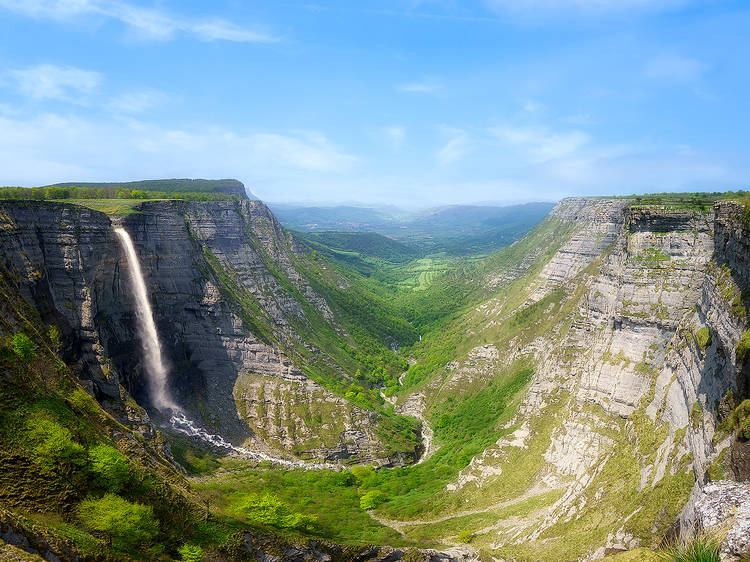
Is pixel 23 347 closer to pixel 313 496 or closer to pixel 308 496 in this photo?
pixel 308 496

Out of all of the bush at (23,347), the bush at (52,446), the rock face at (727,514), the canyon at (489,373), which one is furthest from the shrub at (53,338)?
the rock face at (727,514)

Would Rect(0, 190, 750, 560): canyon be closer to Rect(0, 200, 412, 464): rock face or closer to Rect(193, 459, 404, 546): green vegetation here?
Rect(0, 200, 412, 464): rock face

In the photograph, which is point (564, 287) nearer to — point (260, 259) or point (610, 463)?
point (610, 463)

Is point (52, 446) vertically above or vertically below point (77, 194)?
below

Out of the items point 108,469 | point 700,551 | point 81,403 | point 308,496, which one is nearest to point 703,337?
point 700,551

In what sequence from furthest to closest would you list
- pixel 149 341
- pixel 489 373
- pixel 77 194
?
1. pixel 489 373
2. pixel 77 194
3. pixel 149 341

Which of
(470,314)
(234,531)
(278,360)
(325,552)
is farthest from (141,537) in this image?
(470,314)
